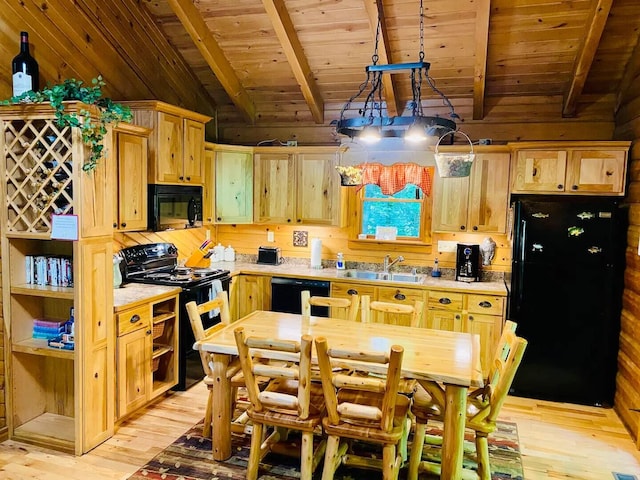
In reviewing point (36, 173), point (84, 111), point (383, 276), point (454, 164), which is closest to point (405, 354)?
point (454, 164)

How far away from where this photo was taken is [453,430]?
104 inches

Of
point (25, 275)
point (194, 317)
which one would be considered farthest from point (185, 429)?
point (25, 275)

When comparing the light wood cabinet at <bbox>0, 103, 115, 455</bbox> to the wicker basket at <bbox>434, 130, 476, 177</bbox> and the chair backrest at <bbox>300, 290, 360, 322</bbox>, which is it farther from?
the wicker basket at <bbox>434, 130, 476, 177</bbox>

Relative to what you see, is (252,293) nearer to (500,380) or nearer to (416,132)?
(500,380)

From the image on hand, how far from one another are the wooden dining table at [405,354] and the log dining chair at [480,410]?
12 cm

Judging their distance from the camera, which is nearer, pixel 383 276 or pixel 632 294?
pixel 632 294

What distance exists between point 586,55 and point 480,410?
2.82 m

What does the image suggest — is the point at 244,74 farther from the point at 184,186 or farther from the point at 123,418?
the point at 123,418

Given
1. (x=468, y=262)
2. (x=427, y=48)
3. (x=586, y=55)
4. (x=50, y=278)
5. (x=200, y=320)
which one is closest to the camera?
(x=200, y=320)

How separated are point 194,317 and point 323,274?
1974 millimetres

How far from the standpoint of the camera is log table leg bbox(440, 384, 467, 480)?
259cm

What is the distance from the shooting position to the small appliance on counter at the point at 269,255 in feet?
17.7

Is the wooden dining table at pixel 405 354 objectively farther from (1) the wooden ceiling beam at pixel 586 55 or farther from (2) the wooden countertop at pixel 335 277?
(1) the wooden ceiling beam at pixel 586 55

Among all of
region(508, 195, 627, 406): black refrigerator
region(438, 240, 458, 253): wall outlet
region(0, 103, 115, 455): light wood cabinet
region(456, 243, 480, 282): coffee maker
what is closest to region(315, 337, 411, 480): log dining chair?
region(0, 103, 115, 455): light wood cabinet
